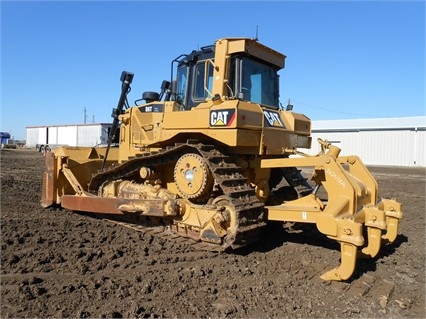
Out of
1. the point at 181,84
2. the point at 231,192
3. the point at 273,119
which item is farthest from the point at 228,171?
the point at 181,84

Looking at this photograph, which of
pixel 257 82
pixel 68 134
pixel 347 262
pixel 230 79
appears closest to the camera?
pixel 347 262

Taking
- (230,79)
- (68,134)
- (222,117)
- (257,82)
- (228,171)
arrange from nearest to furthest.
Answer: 1. (222,117)
2. (228,171)
3. (230,79)
4. (257,82)
5. (68,134)

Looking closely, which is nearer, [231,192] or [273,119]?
[231,192]

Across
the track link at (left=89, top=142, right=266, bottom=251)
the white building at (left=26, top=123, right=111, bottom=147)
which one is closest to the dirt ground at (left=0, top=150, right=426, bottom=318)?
the track link at (left=89, top=142, right=266, bottom=251)

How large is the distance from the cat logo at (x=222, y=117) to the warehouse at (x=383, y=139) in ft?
107

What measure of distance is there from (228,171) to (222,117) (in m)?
0.82

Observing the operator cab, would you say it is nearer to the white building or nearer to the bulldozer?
the bulldozer

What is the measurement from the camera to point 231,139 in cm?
570

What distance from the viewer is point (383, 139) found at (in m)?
36.1

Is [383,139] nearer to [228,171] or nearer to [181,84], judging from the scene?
[181,84]

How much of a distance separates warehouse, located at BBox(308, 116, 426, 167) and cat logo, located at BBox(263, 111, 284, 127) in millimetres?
31527

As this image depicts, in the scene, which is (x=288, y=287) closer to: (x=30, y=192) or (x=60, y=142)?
(x=30, y=192)

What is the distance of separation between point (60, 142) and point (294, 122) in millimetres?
47933

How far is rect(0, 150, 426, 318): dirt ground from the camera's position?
405cm
